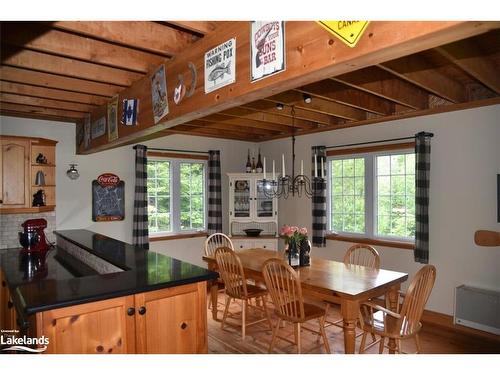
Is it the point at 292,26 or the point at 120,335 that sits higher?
the point at 292,26

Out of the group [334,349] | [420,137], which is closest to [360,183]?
[420,137]

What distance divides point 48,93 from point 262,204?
3.20 m

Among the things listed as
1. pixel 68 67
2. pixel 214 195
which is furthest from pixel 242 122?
pixel 68 67

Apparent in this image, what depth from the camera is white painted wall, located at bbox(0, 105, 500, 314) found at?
3.29m

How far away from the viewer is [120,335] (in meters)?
1.69

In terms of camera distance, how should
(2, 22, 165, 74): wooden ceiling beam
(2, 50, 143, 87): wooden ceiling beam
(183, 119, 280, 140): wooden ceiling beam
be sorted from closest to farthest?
(2, 22, 165, 74): wooden ceiling beam < (2, 50, 143, 87): wooden ceiling beam < (183, 119, 280, 140): wooden ceiling beam

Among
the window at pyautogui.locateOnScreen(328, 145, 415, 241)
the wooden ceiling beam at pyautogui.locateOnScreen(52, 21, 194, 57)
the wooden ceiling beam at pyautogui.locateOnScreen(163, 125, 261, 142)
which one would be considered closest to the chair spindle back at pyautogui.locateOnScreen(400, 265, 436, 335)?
the window at pyautogui.locateOnScreen(328, 145, 415, 241)

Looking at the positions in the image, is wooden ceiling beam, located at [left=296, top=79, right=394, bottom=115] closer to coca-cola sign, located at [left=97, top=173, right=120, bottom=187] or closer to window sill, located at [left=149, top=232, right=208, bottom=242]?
coca-cola sign, located at [left=97, top=173, right=120, bottom=187]

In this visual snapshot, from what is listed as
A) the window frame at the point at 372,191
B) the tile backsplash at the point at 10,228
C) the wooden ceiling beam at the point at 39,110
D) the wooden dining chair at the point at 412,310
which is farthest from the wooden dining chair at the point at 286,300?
the tile backsplash at the point at 10,228

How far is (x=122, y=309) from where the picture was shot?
1690mm

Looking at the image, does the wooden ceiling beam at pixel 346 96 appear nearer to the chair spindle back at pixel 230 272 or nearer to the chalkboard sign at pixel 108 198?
the chair spindle back at pixel 230 272

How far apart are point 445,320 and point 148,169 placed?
13.1 ft

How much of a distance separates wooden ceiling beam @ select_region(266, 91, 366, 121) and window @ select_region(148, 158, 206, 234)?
219 centimetres

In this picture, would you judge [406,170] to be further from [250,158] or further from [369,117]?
[250,158]
